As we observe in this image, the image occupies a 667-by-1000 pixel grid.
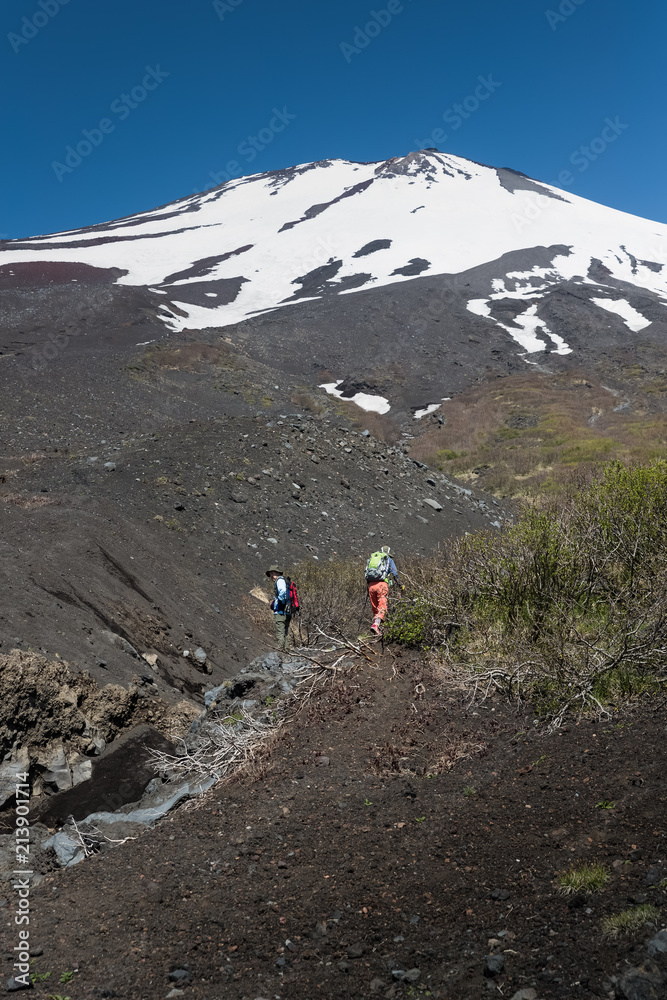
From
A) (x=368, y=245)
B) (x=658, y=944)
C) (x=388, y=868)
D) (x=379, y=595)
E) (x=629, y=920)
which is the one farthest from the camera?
(x=368, y=245)

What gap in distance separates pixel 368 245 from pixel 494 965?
6999 cm

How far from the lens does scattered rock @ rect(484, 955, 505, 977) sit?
251 cm

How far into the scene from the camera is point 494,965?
2529mm

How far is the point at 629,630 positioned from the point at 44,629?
206 inches

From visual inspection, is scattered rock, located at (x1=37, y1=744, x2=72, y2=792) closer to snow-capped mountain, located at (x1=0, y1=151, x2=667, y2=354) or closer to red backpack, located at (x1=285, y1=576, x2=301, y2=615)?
red backpack, located at (x1=285, y1=576, x2=301, y2=615)

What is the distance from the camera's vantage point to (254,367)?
1339 inches

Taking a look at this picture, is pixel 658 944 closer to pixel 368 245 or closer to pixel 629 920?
pixel 629 920

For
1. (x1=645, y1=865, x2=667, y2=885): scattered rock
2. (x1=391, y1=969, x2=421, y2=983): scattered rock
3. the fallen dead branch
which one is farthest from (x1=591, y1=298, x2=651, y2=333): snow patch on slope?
(x1=391, y1=969, x2=421, y2=983): scattered rock

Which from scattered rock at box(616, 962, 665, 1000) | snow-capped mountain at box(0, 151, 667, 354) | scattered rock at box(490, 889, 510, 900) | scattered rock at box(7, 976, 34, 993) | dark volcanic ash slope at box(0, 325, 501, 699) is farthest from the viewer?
snow-capped mountain at box(0, 151, 667, 354)

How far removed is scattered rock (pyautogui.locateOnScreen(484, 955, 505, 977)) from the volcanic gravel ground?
1.0 inches

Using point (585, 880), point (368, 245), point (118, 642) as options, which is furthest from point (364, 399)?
point (368, 245)

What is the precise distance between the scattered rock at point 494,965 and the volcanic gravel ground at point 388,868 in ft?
0.09

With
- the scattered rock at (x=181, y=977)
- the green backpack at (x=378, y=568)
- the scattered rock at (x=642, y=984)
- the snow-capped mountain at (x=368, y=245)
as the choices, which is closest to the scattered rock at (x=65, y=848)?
the scattered rock at (x=181, y=977)

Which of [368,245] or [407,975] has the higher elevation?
[368,245]
